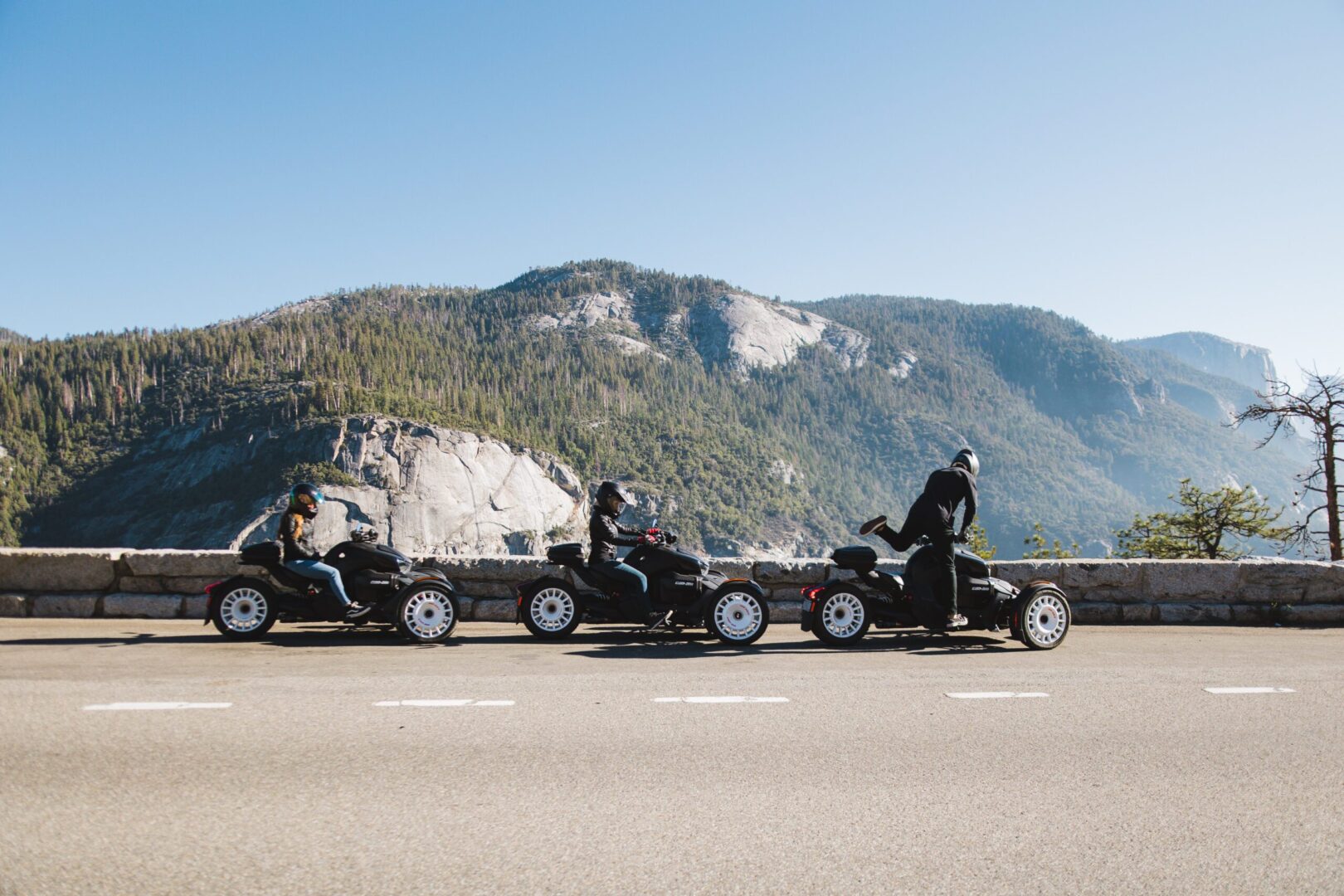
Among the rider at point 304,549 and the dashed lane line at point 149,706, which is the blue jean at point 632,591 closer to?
the rider at point 304,549

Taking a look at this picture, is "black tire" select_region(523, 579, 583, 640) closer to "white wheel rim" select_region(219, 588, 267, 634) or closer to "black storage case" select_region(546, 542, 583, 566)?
"black storage case" select_region(546, 542, 583, 566)

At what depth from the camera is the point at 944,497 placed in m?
8.66

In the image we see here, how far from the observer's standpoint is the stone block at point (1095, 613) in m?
10.9

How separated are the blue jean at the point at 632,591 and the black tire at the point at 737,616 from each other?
60cm

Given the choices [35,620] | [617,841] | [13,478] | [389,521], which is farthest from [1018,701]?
[13,478]

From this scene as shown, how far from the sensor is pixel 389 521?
139 metres

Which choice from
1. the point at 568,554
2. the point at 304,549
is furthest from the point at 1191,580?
the point at 304,549

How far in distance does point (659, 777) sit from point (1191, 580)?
9.15 m

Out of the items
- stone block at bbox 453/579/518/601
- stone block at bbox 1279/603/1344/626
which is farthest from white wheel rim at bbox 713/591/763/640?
stone block at bbox 1279/603/1344/626

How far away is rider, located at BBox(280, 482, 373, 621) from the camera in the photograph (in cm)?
884

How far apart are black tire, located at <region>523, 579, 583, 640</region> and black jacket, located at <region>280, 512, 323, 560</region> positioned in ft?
7.02

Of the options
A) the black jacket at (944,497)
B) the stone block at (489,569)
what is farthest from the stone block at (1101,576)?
the stone block at (489,569)

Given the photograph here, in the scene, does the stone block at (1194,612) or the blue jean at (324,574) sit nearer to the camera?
the blue jean at (324,574)

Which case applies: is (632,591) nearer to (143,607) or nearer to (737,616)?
(737,616)
